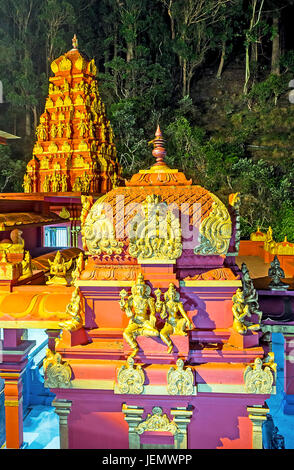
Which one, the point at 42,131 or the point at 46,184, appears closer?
the point at 42,131

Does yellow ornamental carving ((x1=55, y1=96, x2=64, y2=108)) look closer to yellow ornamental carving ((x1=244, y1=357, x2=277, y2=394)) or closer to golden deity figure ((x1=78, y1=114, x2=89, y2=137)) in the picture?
golden deity figure ((x1=78, y1=114, x2=89, y2=137))

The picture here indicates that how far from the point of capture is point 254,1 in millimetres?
28344

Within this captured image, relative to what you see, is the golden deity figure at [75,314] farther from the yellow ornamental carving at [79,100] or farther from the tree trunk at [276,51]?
the tree trunk at [276,51]

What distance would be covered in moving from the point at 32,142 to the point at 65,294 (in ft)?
86.6

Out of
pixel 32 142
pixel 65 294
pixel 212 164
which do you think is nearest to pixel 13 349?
pixel 65 294

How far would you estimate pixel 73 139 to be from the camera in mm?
14906

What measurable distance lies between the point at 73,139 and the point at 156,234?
476 inches

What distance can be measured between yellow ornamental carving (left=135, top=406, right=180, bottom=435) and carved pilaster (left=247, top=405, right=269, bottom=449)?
30.0 inches

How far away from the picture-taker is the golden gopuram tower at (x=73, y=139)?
14.8 metres

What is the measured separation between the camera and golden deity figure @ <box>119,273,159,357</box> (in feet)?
12.0

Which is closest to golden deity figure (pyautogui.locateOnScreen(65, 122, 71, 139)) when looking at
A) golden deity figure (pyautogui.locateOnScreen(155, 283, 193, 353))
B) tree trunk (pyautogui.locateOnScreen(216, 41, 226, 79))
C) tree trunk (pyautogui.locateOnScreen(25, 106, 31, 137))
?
golden deity figure (pyautogui.locateOnScreen(155, 283, 193, 353))

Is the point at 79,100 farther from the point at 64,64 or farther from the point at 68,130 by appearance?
the point at 64,64

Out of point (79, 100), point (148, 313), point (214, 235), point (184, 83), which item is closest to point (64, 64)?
point (79, 100)

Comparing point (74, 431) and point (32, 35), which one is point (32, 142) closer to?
point (32, 35)
